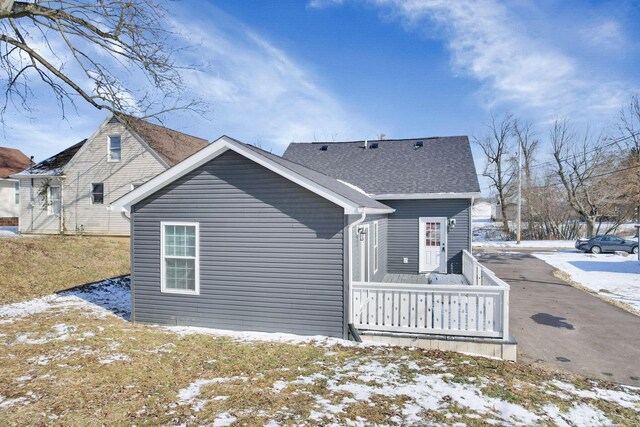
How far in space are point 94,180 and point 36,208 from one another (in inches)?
158

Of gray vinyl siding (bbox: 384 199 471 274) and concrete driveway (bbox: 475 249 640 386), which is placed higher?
gray vinyl siding (bbox: 384 199 471 274)

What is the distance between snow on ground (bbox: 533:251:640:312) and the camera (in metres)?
11.3

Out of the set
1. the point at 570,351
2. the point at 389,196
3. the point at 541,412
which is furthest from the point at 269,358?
the point at 389,196

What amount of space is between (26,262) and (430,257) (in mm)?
14171

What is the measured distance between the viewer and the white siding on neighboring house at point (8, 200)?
88.3ft

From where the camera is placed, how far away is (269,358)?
5684 millimetres

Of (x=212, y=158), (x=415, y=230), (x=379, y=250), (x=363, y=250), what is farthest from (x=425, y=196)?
(x=212, y=158)

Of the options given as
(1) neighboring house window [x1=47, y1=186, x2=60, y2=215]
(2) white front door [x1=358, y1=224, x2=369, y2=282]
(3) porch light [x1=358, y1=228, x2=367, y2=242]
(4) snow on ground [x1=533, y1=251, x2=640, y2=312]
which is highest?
(1) neighboring house window [x1=47, y1=186, x2=60, y2=215]

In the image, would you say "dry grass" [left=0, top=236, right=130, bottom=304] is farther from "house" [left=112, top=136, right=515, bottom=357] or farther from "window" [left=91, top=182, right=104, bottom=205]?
"house" [left=112, top=136, right=515, bottom=357]

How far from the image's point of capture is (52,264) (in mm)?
12773

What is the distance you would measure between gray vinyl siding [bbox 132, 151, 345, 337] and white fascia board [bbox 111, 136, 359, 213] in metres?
0.15

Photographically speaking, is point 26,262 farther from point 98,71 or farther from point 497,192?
point 497,192

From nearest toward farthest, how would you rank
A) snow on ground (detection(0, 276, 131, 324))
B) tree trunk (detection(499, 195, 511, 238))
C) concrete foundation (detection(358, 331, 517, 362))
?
concrete foundation (detection(358, 331, 517, 362)) < snow on ground (detection(0, 276, 131, 324)) < tree trunk (detection(499, 195, 511, 238))

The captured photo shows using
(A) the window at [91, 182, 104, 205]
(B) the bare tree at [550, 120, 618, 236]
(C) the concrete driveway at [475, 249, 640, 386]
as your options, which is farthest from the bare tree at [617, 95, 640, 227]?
(A) the window at [91, 182, 104, 205]
